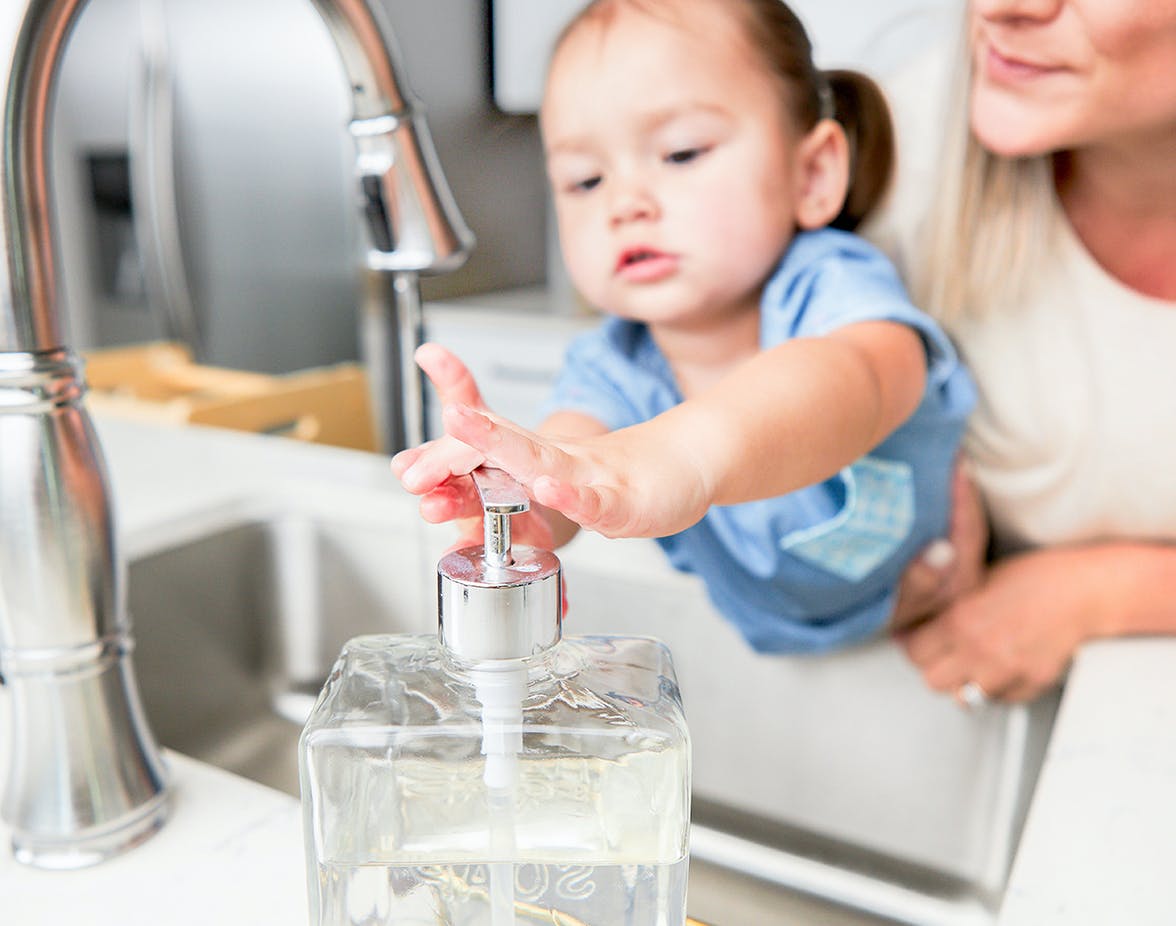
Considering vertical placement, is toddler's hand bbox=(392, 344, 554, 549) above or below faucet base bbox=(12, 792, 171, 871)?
above

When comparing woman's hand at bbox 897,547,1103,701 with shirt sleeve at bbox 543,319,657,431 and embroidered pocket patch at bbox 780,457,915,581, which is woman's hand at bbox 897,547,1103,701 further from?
shirt sleeve at bbox 543,319,657,431

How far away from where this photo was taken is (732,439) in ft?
0.80

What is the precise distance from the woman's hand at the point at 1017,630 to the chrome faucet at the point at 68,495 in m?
0.27

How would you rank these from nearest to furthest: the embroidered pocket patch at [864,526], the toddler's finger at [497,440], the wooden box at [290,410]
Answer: the toddler's finger at [497,440], the embroidered pocket patch at [864,526], the wooden box at [290,410]

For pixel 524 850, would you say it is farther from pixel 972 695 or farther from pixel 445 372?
pixel 972 695

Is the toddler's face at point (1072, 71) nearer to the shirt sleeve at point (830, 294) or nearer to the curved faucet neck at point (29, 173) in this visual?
the shirt sleeve at point (830, 294)

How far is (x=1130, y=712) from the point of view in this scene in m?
0.35

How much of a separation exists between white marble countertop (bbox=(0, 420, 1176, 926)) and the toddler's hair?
0.19m

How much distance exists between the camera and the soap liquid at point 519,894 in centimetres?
23

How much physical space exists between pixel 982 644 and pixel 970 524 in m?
0.05

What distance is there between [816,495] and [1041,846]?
143 mm

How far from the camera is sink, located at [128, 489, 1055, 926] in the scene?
409 millimetres

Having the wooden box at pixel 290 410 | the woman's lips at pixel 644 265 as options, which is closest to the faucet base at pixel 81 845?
the woman's lips at pixel 644 265

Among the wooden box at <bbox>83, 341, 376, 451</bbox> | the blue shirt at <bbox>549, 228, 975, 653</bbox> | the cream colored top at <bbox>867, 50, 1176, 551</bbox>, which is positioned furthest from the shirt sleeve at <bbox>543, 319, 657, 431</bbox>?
the wooden box at <bbox>83, 341, 376, 451</bbox>
